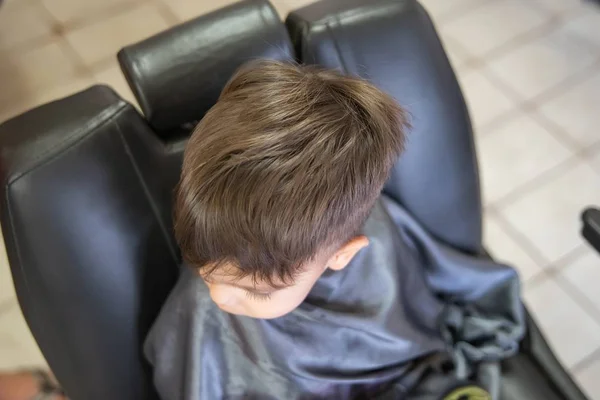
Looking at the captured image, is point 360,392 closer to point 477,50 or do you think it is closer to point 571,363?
point 571,363

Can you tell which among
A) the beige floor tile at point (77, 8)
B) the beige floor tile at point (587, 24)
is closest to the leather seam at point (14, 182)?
the beige floor tile at point (77, 8)

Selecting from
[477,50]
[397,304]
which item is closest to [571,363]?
[397,304]

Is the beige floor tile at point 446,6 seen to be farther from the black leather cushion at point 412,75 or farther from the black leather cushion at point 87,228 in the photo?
the black leather cushion at point 87,228

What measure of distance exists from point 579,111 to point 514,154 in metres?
0.25

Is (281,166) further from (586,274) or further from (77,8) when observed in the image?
(77,8)

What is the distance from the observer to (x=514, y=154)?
1.72 meters

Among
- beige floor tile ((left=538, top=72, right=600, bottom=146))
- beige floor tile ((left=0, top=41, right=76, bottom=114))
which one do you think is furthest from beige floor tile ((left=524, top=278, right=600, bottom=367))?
beige floor tile ((left=0, top=41, right=76, bottom=114))

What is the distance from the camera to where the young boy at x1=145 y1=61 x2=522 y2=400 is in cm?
58

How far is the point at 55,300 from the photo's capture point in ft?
2.25

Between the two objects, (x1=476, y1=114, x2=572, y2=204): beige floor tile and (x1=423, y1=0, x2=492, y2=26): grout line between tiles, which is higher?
(x1=423, y1=0, x2=492, y2=26): grout line between tiles

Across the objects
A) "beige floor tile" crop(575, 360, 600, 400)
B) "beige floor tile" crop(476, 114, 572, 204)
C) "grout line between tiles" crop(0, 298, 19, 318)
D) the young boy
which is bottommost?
"beige floor tile" crop(575, 360, 600, 400)

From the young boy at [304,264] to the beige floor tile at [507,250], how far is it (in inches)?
25.9

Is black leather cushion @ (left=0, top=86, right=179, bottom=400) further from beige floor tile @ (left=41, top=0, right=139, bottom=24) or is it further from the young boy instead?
beige floor tile @ (left=41, top=0, right=139, bottom=24)

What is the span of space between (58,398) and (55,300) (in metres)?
0.31
